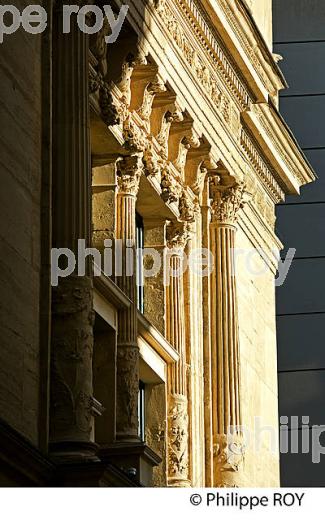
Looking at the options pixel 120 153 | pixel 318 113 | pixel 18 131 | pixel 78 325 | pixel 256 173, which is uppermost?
pixel 318 113

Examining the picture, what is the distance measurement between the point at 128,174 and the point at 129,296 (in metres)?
1.58

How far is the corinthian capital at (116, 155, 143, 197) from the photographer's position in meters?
25.4

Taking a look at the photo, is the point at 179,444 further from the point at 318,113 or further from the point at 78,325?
the point at 318,113

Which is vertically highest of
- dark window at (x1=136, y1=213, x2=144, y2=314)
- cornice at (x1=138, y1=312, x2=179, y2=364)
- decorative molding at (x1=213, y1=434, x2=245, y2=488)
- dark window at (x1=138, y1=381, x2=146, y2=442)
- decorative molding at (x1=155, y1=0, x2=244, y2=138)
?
decorative molding at (x1=155, y1=0, x2=244, y2=138)

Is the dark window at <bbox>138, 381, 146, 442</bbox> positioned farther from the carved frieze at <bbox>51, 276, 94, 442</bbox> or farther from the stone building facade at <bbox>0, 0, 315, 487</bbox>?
the carved frieze at <bbox>51, 276, 94, 442</bbox>

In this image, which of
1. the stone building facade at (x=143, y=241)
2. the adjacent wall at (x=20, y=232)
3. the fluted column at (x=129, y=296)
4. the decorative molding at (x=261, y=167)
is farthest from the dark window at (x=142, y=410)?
the adjacent wall at (x=20, y=232)

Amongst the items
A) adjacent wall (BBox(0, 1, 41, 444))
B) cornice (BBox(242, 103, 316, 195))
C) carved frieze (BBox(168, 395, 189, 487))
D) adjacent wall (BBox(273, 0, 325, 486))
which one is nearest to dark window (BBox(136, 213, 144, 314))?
carved frieze (BBox(168, 395, 189, 487))

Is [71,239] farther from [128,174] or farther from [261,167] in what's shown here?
[261,167]

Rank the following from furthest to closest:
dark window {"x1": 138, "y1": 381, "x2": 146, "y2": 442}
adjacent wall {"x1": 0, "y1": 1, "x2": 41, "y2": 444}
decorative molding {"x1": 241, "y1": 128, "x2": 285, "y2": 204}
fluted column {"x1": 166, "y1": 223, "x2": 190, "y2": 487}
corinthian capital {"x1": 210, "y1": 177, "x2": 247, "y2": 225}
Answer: decorative molding {"x1": 241, "y1": 128, "x2": 285, "y2": 204} → corinthian capital {"x1": 210, "y1": 177, "x2": 247, "y2": 225} → dark window {"x1": 138, "y1": 381, "x2": 146, "y2": 442} → fluted column {"x1": 166, "y1": 223, "x2": 190, "y2": 487} → adjacent wall {"x1": 0, "y1": 1, "x2": 41, "y2": 444}

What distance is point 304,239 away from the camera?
1601 inches

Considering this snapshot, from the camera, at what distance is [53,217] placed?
21031 mm

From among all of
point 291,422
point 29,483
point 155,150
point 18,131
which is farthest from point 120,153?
point 291,422

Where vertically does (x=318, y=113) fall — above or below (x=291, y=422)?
above

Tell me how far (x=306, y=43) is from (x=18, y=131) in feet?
73.8
